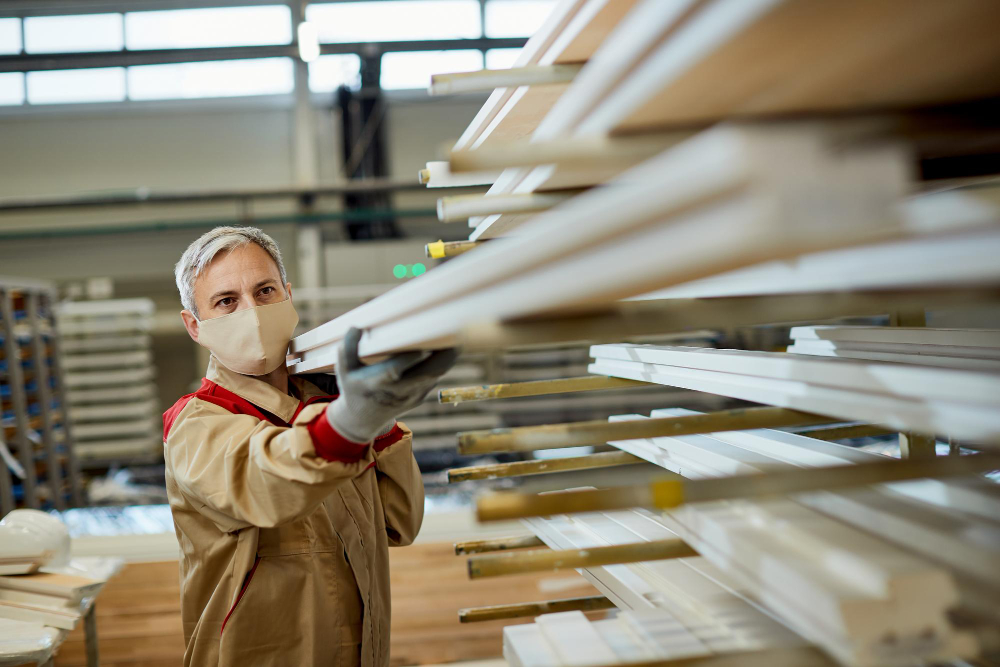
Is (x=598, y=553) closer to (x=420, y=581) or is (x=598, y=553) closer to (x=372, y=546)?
(x=372, y=546)

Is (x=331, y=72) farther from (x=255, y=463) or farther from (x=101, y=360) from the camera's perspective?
(x=255, y=463)

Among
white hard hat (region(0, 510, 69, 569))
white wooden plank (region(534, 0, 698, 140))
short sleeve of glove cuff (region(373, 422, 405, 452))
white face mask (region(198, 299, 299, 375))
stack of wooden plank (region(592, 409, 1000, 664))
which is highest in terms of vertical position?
white wooden plank (region(534, 0, 698, 140))

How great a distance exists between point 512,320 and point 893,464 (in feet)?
1.38

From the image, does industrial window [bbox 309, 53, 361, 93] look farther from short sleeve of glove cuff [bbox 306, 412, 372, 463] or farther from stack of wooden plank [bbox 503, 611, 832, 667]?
stack of wooden plank [bbox 503, 611, 832, 667]

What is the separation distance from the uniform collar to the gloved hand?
53 centimetres

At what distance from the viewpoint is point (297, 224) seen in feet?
24.1

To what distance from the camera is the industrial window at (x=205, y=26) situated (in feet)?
24.5

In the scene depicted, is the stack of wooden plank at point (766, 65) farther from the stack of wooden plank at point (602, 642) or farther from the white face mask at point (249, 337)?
the white face mask at point (249, 337)

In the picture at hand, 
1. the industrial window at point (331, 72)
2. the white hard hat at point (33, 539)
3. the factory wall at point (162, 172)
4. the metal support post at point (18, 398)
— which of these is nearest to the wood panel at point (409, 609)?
the white hard hat at point (33, 539)

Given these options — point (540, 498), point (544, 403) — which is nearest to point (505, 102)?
point (540, 498)

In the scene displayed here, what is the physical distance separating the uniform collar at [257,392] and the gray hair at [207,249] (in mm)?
150

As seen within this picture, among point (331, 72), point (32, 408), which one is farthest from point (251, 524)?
point (331, 72)

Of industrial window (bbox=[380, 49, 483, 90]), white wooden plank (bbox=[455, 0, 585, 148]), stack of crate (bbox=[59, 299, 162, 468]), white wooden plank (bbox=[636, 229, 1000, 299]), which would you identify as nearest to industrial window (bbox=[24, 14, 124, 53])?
industrial window (bbox=[380, 49, 483, 90])

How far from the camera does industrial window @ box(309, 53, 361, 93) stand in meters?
7.33
